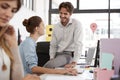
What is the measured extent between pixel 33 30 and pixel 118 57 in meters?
1.03

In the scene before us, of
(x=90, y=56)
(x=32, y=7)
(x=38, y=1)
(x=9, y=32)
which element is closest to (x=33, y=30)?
(x=9, y=32)

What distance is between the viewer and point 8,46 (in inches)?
55.9

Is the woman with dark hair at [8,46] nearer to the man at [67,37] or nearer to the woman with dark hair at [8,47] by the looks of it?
the woman with dark hair at [8,47]

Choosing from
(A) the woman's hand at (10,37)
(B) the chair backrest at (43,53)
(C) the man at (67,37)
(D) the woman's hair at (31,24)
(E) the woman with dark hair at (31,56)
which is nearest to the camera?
(A) the woman's hand at (10,37)

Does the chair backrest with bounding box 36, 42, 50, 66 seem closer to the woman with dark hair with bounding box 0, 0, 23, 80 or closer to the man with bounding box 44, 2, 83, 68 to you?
the man with bounding box 44, 2, 83, 68

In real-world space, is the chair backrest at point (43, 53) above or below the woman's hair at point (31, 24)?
below

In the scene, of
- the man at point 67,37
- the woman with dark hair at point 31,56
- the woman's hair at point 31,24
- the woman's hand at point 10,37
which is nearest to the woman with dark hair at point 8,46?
the woman's hand at point 10,37

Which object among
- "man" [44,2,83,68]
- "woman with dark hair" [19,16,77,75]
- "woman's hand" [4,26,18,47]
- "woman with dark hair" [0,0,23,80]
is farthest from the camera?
"man" [44,2,83,68]

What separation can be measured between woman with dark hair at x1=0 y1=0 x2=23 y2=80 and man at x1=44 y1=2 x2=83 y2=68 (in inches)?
50.7

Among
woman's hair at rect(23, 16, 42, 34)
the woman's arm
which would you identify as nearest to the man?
woman's hair at rect(23, 16, 42, 34)

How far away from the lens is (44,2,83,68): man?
2784 millimetres

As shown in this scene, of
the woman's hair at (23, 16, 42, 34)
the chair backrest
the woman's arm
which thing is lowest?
the chair backrest

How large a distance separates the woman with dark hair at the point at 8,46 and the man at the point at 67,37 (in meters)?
1.29

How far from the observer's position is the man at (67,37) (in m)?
2.78
